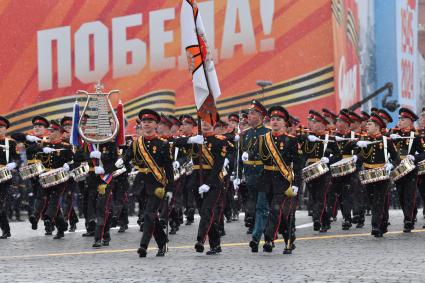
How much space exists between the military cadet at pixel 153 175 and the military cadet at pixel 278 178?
121 cm

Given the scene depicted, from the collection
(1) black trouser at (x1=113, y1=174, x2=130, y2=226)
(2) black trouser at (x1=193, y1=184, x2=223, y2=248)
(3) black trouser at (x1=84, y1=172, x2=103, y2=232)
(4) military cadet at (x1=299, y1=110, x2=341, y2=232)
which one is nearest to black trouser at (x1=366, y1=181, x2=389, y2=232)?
(4) military cadet at (x1=299, y1=110, x2=341, y2=232)

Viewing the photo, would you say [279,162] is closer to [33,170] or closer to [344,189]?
[344,189]

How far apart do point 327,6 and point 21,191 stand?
32.4 ft

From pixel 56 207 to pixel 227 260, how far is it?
5.08 m

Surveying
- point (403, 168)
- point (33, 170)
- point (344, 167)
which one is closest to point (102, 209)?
point (33, 170)

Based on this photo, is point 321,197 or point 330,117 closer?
point 321,197

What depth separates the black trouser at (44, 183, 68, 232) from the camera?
1939 cm

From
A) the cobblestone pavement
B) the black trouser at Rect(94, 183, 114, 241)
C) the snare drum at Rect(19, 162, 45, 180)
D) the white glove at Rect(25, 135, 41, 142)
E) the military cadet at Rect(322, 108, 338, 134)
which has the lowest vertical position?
the cobblestone pavement

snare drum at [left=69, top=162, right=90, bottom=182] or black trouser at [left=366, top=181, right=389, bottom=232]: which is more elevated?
snare drum at [left=69, top=162, right=90, bottom=182]

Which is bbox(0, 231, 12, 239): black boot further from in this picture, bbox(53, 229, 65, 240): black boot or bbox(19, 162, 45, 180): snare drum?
bbox(19, 162, 45, 180): snare drum

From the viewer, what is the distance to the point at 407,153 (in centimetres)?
1902

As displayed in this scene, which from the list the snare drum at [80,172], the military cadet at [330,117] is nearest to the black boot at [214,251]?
the snare drum at [80,172]

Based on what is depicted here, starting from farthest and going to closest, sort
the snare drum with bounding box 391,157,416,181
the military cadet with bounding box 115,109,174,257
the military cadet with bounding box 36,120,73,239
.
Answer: the military cadet with bounding box 36,120,73,239 → the snare drum with bounding box 391,157,416,181 → the military cadet with bounding box 115,109,174,257

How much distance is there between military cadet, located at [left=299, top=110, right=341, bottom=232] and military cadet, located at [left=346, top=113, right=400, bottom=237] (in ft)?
4.59
